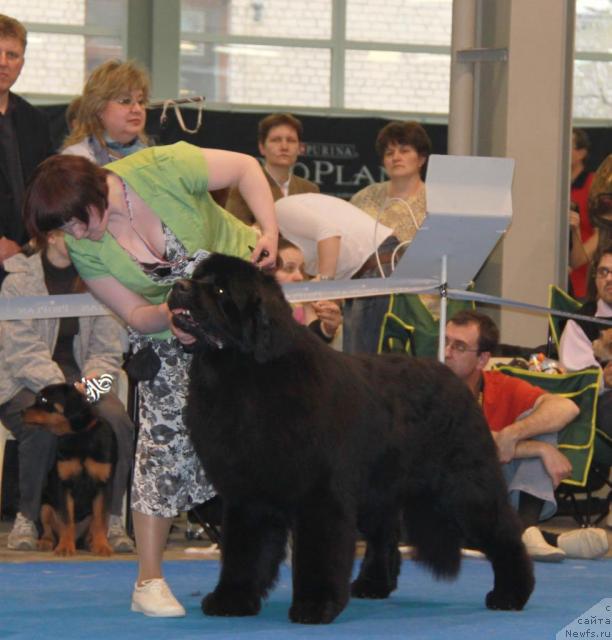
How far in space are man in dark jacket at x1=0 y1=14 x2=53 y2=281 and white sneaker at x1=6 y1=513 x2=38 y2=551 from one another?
1115 mm

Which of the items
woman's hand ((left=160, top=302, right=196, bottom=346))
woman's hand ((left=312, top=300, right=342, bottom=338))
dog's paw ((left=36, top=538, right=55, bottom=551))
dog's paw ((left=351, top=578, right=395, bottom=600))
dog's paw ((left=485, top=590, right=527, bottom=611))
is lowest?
dog's paw ((left=36, top=538, right=55, bottom=551))

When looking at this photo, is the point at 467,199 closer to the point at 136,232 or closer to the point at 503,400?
the point at 503,400

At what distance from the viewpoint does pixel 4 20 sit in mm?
5605

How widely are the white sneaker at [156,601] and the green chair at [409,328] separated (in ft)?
7.34

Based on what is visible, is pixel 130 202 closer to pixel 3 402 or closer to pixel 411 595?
pixel 411 595

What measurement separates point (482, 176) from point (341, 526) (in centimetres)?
163

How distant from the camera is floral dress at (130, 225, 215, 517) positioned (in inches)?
146

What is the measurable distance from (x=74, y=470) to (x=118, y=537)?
0.34 m

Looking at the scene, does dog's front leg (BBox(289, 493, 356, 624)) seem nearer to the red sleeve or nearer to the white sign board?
the white sign board

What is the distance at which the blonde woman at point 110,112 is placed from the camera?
213 inches

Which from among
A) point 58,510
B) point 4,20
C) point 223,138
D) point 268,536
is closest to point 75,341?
point 58,510

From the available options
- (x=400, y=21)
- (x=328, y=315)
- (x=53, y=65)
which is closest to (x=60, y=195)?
(x=328, y=315)

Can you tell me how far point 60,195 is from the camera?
342cm

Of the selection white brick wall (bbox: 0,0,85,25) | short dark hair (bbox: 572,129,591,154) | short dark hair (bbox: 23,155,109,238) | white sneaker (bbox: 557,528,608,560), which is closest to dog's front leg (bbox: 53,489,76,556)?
white sneaker (bbox: 557,528,608,560)
